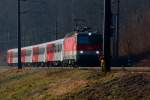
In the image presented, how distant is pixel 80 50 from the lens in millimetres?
40344

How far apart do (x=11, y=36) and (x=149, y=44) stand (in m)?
49.2

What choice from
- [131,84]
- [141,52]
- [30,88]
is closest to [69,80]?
[30,88]

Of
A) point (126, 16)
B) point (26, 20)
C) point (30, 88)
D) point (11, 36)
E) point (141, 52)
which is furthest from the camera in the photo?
point (26, 20)

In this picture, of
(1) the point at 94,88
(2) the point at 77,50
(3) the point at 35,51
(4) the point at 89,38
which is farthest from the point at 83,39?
(3) the point at 35,51

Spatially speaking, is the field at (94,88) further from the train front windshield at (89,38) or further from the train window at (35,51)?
the train window at (35,51)

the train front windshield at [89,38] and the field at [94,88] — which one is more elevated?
the train front windshield at [89,38]

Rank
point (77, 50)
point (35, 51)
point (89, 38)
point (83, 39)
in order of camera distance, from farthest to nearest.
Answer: point (35, 51) → point (89, 38) → point (83, 39) → point (77, 50)

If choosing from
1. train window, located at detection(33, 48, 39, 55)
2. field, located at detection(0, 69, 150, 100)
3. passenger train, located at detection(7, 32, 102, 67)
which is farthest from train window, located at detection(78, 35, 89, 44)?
train window, located at detection(33, 48, 39, 55)

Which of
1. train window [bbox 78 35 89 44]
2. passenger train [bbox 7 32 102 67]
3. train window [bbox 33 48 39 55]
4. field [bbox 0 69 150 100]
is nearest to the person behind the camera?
field [bbox 0 69 150 100]

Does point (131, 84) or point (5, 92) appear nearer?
point (131, 84)

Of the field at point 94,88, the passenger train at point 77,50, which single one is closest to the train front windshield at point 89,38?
the passenger train at point 77,50

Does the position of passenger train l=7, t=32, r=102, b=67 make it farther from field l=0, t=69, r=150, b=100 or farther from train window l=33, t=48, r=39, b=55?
field l=0, t=69, r=150, b=100

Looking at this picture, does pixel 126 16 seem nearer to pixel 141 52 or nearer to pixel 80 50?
pixel 141 52

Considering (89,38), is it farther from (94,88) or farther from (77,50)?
(94,88)
